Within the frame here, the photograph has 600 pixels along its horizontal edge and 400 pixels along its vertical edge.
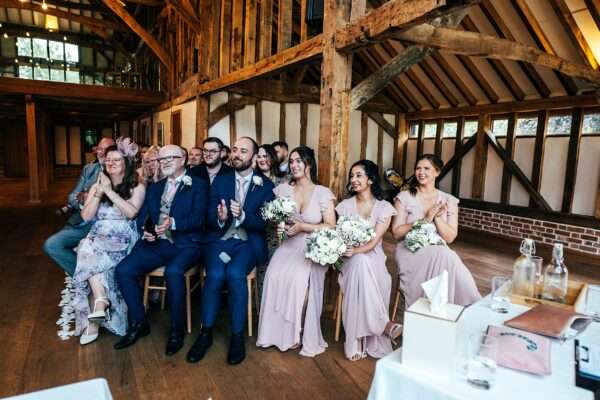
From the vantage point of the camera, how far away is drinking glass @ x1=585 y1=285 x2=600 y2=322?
5.91 ft

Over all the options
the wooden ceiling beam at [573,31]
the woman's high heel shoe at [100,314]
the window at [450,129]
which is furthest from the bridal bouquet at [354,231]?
the window at [450,129]

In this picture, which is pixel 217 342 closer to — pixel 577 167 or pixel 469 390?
pixel 469 390

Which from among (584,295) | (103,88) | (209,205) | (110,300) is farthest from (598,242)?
(103,88)

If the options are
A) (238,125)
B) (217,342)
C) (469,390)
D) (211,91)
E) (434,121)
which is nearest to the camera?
(469,390)

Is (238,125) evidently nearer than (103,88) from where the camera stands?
Yes

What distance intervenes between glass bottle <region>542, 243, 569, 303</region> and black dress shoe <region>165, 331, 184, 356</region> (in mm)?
2375

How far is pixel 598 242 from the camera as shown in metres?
6.12

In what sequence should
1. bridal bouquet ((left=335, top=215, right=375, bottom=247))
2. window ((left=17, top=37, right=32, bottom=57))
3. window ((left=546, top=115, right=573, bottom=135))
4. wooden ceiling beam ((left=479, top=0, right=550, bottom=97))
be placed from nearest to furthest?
bridal bouquet ((left=335, top=215, right=375, bottom=247)), wooden ceiling beam ((left=479, top=0, right=550, bottom=97)), window ((left=546, top=115, right=573, bottom=135)), window ((left=17, top=37, right=32, bottom=57))

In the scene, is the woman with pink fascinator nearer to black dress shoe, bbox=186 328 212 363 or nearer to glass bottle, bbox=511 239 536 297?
black dress shoe, bbox=186 328 212 363

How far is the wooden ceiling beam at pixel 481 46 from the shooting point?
355cm

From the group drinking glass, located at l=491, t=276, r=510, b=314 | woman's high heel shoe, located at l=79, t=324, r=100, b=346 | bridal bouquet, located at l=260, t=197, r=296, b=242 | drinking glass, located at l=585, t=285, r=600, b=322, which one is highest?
bridal bouquet, located at l=260, t=197, r=296, b=242

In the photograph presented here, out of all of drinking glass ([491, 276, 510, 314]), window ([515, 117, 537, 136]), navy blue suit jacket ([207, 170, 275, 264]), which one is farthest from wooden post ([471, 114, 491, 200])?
drinking glass ([491, 276, 510, 314])

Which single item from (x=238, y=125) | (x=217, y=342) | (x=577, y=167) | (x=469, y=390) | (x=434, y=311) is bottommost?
(x=217, y=342)

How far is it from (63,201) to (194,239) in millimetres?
8818
